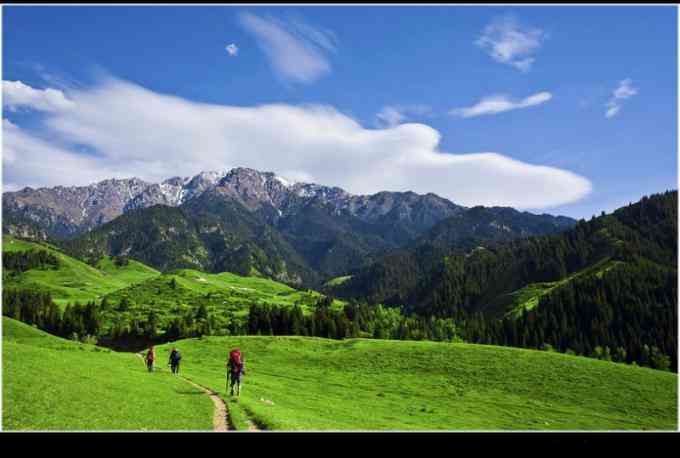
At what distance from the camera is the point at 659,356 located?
19750cm

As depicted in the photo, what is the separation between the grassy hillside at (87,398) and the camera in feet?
86.9

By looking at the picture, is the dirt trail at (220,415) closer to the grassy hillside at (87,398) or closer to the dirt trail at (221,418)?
the dirt trail at (221,418)

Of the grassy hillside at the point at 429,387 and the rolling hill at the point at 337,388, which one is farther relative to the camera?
the grassy hillside at the point at 429,387

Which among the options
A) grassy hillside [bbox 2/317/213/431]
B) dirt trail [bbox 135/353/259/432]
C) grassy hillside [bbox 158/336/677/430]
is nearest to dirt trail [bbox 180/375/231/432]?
dirt trail [bbox 135/353/259/432]

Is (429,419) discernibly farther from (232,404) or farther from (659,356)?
(659,356)

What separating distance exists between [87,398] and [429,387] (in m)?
47.9

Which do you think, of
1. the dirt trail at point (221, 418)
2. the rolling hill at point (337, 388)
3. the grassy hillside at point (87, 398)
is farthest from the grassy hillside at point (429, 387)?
the grassy hillside at point (87, 398)

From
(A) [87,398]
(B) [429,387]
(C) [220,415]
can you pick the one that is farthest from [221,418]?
(B) [429,387]

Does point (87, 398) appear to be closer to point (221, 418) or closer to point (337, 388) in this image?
point (221, 418)

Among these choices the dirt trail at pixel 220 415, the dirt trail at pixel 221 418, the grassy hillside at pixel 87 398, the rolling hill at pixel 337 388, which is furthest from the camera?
the rolling hill at pixel 337 388

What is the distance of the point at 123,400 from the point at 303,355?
188 feet

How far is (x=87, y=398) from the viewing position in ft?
107

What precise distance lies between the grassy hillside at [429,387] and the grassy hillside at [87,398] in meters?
4.53
